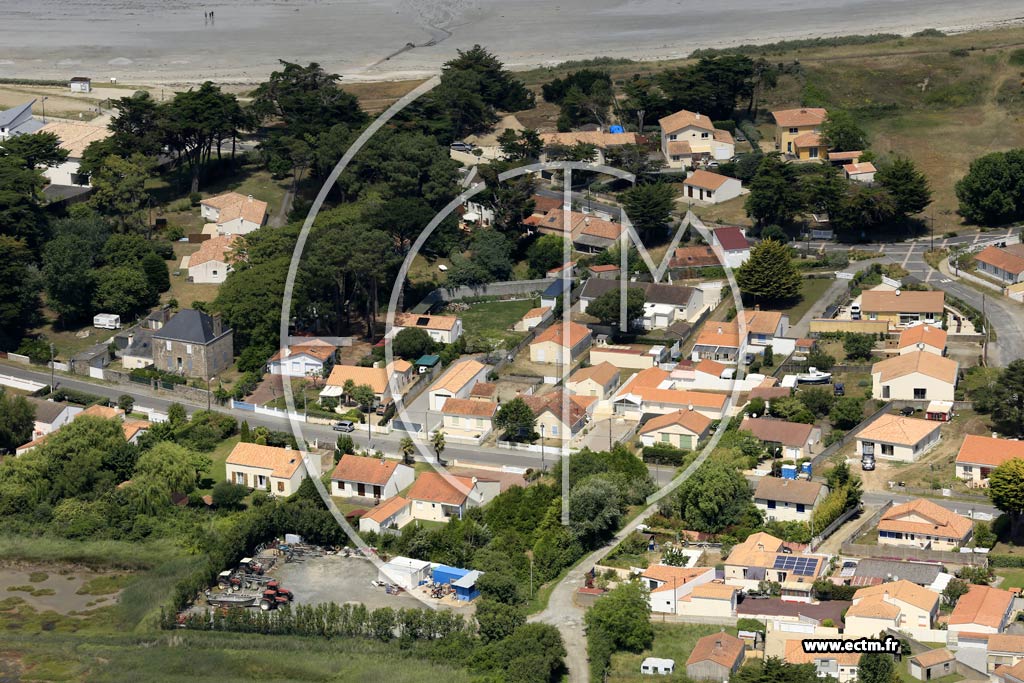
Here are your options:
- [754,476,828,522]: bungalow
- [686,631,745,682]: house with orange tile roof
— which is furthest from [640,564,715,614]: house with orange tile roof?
[754,476,828,522]: bungalow

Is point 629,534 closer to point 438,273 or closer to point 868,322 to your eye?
point 868,322

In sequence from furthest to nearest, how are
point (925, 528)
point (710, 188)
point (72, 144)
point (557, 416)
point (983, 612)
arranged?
point (72, 144) → point (710, 188) → point (557, 416) → point (925, 528) → point (983, 612)

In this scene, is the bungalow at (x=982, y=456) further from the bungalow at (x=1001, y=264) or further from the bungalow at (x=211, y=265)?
the bungalow at (x=211, y=265)

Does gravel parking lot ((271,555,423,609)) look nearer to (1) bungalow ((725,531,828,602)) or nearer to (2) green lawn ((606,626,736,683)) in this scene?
(2) green lawn ((606,626,736,683))

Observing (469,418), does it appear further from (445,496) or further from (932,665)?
(932,665)

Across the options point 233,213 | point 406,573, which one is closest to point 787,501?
point 406,573

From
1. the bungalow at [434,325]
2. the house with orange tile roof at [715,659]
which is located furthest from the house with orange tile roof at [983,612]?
the bungalow at [434,325]
